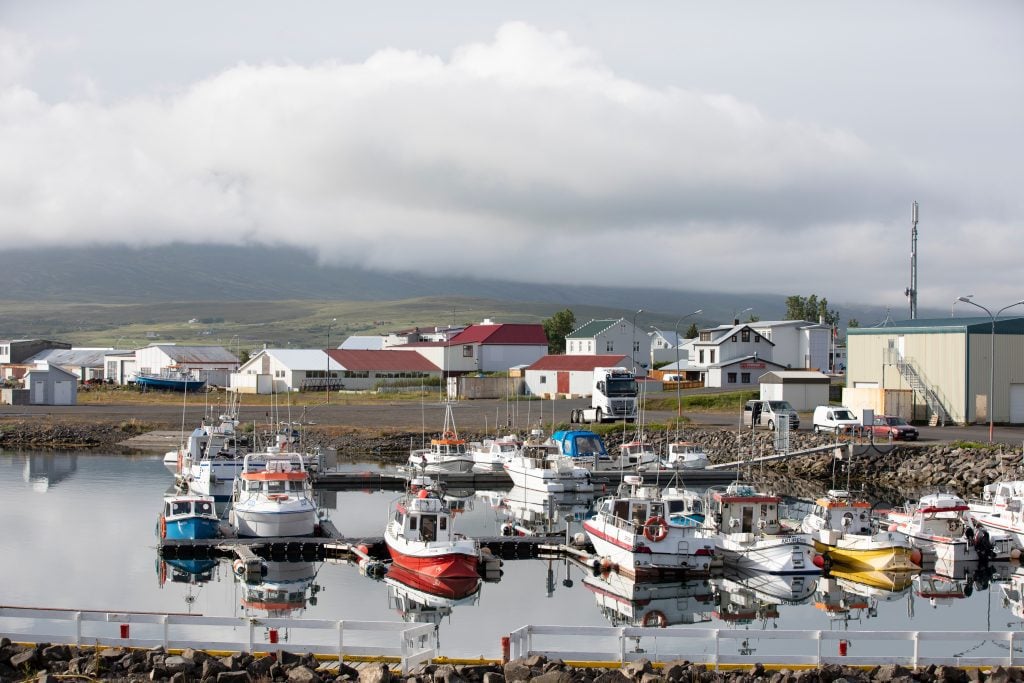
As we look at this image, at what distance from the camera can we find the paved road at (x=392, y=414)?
85312 mm

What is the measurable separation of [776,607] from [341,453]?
156ft

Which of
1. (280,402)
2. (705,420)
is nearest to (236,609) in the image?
(705,420)

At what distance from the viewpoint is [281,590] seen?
37469mm

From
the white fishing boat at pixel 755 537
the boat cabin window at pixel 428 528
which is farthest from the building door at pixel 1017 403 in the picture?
the boat cabin window at pixel 428 528

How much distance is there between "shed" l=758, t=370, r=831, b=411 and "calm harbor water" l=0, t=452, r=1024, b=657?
140 feet

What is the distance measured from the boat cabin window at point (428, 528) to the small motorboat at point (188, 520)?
8635mm

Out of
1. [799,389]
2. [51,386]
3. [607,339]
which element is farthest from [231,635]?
[607,339]

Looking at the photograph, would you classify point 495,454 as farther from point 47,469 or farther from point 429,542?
point 429,542

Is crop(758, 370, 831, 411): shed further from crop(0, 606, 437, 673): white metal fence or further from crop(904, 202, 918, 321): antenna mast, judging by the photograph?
crop(0, 606, 437, 673): white metal fence

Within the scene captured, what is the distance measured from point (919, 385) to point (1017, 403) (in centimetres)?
593

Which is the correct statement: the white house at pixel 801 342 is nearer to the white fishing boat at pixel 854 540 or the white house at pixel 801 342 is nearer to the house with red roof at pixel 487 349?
the house with red roof at pixel 487 349

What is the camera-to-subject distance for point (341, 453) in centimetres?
8012

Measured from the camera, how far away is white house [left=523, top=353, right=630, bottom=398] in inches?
4227

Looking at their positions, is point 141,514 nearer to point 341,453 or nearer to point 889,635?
point 341,453
